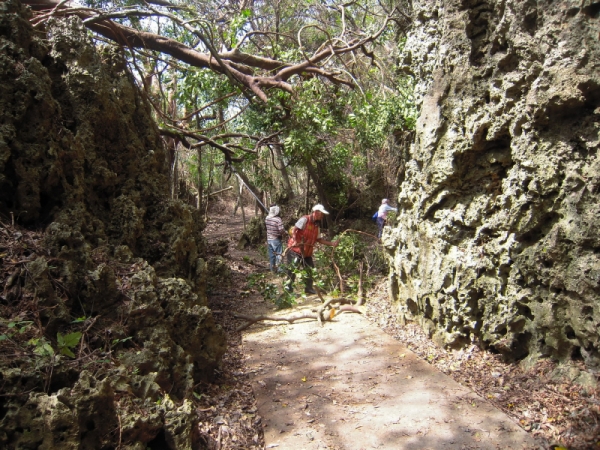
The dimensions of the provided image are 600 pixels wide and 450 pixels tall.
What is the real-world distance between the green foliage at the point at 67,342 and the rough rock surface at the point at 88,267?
14mm

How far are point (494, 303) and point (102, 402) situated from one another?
149 inches

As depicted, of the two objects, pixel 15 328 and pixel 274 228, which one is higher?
pixel 274 228

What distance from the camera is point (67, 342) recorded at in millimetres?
3166

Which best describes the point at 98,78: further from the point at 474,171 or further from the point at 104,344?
the point at 474,171

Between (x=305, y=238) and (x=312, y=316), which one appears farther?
(x=305, y=238)

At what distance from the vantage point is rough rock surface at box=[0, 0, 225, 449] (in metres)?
2.81

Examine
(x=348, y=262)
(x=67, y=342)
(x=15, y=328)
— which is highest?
(x=348, y=262)

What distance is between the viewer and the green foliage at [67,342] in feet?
10.3

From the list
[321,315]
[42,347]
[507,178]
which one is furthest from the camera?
[321,315]

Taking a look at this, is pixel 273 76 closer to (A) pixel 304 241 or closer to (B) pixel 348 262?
(A) pixel 304 241

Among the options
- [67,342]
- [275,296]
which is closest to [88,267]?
[67,342]

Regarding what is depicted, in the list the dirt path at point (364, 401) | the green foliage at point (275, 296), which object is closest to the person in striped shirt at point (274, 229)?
the green foliage at point (275, 296)

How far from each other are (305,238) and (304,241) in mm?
62

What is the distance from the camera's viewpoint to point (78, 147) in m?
4.46
